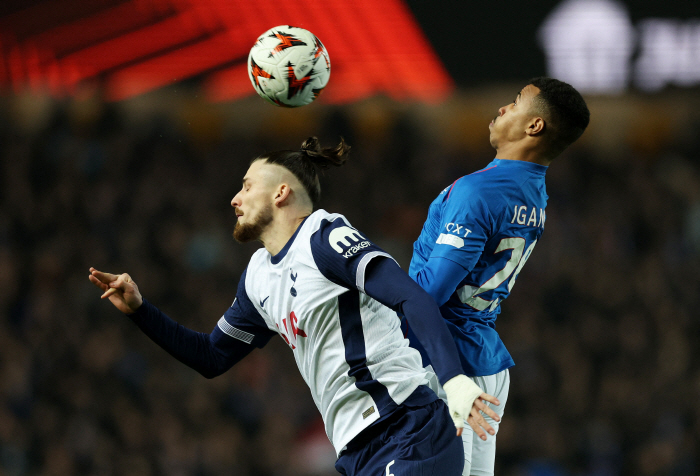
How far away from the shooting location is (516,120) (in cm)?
388

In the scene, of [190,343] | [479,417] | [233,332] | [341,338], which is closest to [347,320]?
[341,338]

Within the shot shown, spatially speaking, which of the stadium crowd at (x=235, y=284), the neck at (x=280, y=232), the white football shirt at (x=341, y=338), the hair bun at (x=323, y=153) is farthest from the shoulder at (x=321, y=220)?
the stadium crowd at (x=235, y=284)

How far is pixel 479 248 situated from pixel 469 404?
3.52 feet

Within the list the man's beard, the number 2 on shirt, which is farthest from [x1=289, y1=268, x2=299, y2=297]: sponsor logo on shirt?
the number 2 on shirt

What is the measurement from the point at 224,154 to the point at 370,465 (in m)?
9.08

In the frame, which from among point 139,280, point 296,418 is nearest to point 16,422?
point 139,280

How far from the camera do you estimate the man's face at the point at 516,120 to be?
3869mm

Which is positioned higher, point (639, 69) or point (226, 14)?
point (226, 14)

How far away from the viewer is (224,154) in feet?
38.9

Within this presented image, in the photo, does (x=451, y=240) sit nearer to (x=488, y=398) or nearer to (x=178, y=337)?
(x=488, y=398)

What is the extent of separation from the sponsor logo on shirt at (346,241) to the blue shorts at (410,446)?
69cm

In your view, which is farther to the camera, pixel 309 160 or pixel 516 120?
pixel 516 120

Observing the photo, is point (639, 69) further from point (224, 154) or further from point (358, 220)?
point (224, 154)

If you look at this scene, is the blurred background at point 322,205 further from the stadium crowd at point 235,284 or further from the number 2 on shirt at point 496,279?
the number 2 on shirt at point 496,279
